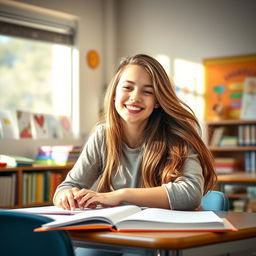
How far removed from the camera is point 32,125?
5.61m

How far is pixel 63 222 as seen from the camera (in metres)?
1.33

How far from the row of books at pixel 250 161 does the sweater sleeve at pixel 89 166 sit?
151 inches

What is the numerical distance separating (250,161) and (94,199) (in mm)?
Result: 4344

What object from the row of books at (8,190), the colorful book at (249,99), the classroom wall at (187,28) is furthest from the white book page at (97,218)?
the classroom wall at (187,28)

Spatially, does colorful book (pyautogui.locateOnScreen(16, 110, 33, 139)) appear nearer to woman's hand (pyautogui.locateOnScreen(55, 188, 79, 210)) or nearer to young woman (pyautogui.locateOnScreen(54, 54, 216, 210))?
young woman (pyautogui.locateOnScreen(54, 54, 216, 210))

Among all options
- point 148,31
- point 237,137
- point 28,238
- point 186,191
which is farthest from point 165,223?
point 148,31

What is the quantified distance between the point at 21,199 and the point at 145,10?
9.27 ft

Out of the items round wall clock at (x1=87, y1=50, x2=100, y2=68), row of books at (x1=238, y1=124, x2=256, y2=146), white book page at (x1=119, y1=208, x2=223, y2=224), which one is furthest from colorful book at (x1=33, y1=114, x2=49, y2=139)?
white book page at (x1=119, y1=208, x2=223, y2=224)

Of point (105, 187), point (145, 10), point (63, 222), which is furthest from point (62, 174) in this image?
point (63, 222)

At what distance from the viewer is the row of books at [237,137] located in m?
5.86

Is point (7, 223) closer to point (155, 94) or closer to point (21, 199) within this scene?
point (155, 94)

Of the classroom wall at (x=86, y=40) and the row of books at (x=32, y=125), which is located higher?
the classroom wall at (x=86, y=40)

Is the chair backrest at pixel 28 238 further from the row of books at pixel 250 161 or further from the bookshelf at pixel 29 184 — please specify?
the row of books at pixel 250 161

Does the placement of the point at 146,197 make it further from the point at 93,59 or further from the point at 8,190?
the point at 93,59
